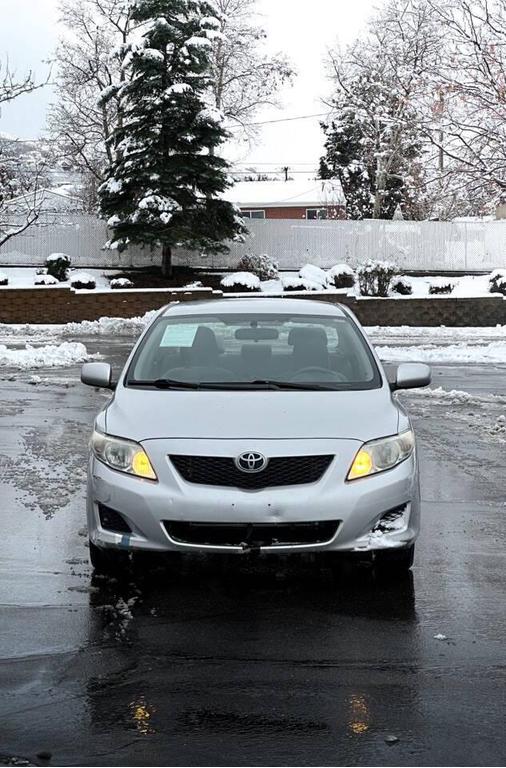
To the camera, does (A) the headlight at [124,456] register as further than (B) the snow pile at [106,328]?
No

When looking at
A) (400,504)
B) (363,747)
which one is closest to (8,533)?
(400,504)

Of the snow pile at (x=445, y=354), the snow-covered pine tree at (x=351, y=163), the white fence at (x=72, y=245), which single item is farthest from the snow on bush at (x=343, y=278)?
the snow-covered pine tree at (x=351, y=163)

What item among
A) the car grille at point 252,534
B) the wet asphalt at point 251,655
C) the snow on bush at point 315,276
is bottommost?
the snow on bush at point 315,276

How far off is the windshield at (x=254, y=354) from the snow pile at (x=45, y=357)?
1133cm

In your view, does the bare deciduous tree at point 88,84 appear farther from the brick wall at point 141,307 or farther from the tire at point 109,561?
the tire at point 109,561

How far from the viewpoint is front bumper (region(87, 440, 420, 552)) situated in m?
5.77

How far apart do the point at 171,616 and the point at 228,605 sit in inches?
13.9

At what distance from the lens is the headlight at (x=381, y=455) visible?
19.6 ft

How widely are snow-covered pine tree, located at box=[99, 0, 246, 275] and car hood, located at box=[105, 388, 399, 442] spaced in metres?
30.6

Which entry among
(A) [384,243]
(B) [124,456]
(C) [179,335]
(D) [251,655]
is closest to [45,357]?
(C) [179,335]

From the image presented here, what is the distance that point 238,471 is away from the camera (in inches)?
231

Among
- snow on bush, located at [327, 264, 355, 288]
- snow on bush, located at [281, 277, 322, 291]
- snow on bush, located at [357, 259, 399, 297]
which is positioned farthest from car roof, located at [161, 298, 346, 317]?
snow on bush, located at [327, 264, 355, 288]

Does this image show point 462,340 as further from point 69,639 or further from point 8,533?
point 69,639

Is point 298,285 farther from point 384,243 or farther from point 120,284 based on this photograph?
point 384,243
